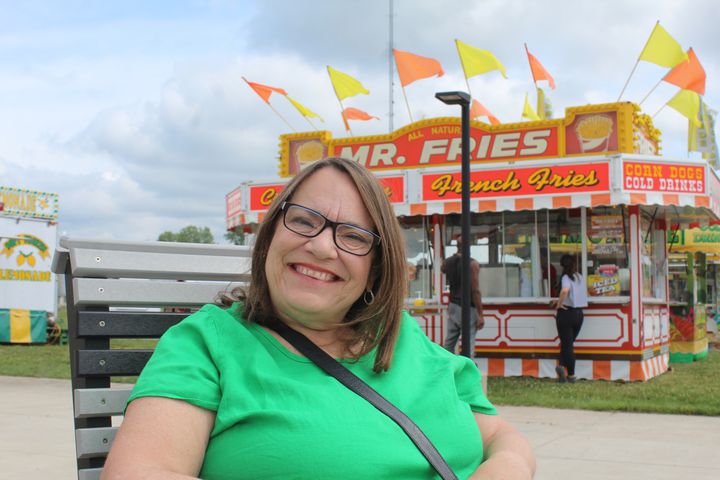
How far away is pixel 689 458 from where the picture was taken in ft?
18.3

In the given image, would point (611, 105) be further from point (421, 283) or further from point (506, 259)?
point (421, 283)

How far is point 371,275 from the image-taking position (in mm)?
2092

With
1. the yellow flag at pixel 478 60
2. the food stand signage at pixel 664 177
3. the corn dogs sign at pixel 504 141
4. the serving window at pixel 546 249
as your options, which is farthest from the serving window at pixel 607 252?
the yellow flag at pixel 478 60

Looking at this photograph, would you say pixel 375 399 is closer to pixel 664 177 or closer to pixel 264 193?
pixel 664 177

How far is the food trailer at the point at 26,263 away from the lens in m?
17.7

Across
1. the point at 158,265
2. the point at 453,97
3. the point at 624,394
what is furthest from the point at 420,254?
the point at 158,265

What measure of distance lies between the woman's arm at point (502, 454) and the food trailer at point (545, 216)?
8.23 metres

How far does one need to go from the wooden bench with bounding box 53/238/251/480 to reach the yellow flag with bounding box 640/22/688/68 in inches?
428

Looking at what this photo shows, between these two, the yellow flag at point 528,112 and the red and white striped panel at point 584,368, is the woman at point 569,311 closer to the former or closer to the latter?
the red and white striped panel at point 584,368

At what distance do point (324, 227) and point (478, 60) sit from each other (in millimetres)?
11610

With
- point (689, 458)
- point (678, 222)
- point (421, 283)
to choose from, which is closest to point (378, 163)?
point (421, 283)

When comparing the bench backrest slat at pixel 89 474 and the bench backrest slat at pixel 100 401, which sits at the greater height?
the bench backrest slat at pixel 100 401

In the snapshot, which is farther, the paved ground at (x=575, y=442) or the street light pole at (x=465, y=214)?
the street light pole at (x=465, y=214)

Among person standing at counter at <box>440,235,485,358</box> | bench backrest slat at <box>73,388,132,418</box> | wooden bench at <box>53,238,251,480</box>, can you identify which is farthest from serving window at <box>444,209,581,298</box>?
bench backrest slat at <box>73,388,132,418</box>
